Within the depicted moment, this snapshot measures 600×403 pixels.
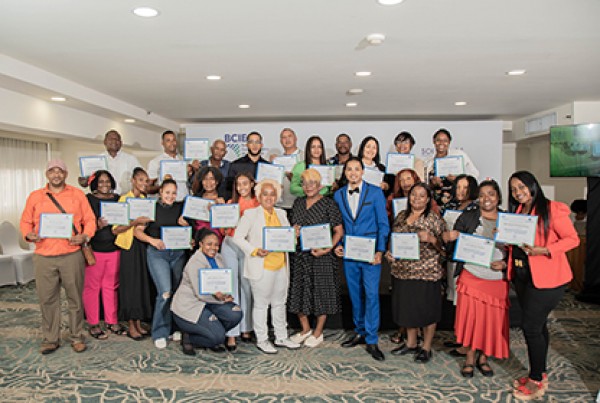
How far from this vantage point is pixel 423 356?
3787 millimetres

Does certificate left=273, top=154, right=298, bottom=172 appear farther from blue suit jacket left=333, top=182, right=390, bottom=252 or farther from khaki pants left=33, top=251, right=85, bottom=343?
khaki pants left=33, top=251, right=85, bottom=343

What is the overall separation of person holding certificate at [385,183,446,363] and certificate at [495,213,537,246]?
601 millimetres

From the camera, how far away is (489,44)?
398cm

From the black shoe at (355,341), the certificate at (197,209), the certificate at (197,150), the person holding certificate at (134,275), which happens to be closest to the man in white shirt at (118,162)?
the certificate at (197,150)

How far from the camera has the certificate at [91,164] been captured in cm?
459

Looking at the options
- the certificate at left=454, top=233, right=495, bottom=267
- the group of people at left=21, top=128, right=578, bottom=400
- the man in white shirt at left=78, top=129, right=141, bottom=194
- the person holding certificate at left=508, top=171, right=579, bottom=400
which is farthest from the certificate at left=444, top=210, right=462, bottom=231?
the man in white shirt at left=78, top=129, right=141, bottom=194

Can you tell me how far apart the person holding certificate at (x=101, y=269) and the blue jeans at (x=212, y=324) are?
0.82 metres

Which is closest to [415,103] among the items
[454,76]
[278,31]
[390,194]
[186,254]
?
[454,76]

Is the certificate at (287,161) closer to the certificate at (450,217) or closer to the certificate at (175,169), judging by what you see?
the certificate at (175,169)

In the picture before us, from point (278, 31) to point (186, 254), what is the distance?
84.4 inches

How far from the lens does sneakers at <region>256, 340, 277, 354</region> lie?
398cm

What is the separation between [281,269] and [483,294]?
1.60 metres

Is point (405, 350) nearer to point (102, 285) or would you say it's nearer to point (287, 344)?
point (287, 344)

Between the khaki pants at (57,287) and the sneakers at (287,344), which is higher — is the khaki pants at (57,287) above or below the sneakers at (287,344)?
above
